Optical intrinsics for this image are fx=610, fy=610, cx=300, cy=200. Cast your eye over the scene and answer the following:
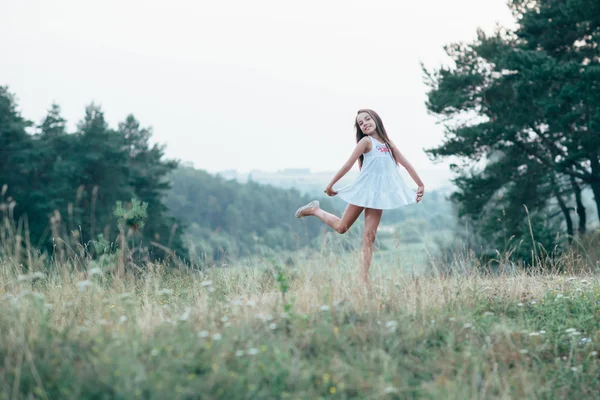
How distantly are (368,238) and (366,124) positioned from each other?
110 cm

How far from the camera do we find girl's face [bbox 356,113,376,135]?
582cm

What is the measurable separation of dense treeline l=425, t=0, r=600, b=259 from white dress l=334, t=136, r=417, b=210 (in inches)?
471

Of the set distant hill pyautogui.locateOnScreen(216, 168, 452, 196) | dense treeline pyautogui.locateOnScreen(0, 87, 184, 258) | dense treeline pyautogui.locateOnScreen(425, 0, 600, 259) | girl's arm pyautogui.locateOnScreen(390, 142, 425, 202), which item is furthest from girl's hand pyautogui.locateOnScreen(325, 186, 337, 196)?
distant hill pyautogui.locateOnScreen(216, 168, 452, 196)

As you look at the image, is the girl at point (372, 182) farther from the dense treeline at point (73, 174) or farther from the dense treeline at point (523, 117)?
the dense treeline at point (73, 174)

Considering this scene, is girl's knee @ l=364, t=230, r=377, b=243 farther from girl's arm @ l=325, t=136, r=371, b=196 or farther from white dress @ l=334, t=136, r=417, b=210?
girl's arm @ l=325, t=136, r=371, b=196

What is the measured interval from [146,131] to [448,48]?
23295mm

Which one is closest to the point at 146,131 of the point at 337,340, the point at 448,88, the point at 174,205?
the point at 174,205

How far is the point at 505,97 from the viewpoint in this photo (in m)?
20.7

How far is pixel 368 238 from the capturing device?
18.5 ft

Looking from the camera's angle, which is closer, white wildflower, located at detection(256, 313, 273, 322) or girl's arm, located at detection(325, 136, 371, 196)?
white wildflower, located at detection(256, 313, 273, 322)

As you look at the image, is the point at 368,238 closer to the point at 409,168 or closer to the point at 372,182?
the point at 372,182

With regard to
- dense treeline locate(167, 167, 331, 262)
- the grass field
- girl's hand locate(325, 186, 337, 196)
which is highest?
girl's hand locate(325, 186, 337, 196)

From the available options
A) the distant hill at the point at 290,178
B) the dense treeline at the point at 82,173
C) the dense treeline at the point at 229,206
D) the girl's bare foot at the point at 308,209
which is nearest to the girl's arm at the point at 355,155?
the girl's bare foot at the point at 308,209

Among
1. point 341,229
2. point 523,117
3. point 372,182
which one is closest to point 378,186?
point 372,182
